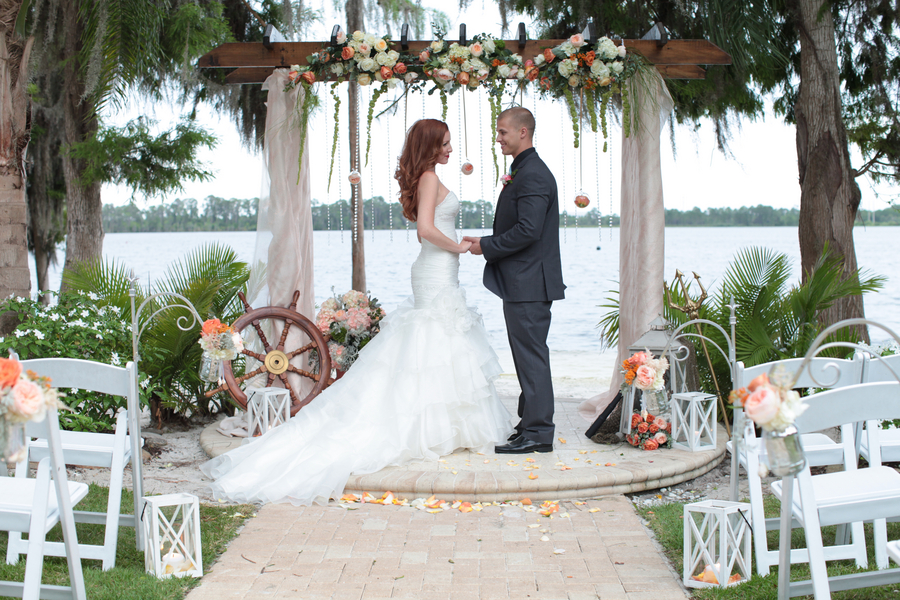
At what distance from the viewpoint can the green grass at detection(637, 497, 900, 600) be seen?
262 centimetres

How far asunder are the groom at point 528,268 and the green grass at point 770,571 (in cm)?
83

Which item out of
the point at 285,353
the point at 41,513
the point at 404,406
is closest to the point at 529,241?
the point at 404,406

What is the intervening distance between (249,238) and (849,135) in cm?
7122

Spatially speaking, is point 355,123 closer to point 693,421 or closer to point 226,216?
point 693,421

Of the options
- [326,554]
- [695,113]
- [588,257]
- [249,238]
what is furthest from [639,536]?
[249,238]

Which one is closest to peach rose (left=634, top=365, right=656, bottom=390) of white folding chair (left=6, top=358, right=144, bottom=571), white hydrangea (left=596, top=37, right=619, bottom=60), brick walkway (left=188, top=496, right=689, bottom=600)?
brick walkway (left=188, top=496, right=689, bottom=600)

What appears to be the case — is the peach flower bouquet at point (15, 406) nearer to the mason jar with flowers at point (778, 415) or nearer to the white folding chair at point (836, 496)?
the mason jar with flowers at point (778, 415)

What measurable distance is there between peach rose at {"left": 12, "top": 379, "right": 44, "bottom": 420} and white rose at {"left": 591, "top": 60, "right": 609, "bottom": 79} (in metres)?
3.60

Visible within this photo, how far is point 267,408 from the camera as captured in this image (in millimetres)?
4633

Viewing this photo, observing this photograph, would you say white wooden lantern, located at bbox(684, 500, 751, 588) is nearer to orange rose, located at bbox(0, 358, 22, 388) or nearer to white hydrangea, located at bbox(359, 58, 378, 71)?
orange rose, located at bbox(0, 358, 22, 388)

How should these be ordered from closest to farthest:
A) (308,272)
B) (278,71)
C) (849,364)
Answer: (849,364) < (278,71) < (308,272)

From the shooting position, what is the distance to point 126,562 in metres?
2.99

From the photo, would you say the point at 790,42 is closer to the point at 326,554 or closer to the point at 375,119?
the point at 375,119

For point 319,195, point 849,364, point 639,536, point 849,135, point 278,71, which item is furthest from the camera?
point 849,135
